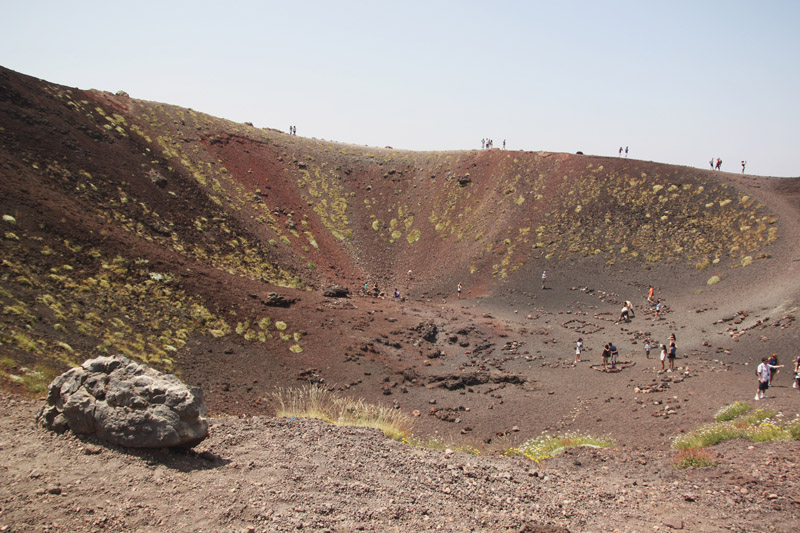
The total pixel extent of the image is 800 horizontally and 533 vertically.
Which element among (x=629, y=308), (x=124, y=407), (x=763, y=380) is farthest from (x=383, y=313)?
(x=124, y=407)

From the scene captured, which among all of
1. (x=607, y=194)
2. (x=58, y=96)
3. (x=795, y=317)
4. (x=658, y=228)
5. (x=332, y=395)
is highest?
(x=58, y=96)

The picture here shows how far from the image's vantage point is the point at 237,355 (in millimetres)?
22109

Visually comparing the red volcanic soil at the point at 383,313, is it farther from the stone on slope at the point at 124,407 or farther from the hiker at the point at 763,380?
the hiker at the point at 763,380

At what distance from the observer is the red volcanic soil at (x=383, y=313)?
821 cm

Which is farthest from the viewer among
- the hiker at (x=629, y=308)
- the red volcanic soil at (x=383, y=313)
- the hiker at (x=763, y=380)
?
the hiker at (x=629, y=308)

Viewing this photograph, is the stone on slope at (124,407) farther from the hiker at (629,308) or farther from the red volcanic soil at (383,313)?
the hiker at (629,308)

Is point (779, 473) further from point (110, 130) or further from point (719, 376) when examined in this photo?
point (110, 130)

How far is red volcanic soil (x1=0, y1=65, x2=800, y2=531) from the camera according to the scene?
821 cm

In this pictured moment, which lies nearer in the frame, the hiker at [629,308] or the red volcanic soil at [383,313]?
the red volcanic soil at [383,313]

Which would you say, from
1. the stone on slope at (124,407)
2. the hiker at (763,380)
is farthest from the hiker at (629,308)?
the stone on slope at (124,407)

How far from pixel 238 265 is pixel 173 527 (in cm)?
2918

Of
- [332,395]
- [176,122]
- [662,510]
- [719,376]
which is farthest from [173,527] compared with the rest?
[176,122]

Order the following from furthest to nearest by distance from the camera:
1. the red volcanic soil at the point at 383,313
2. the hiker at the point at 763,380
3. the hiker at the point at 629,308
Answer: the hiker at the point at 629,308 → the hiker at the point at 763,380 → the red volcanic soil at the point at 383,313

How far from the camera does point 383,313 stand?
31.6 m
